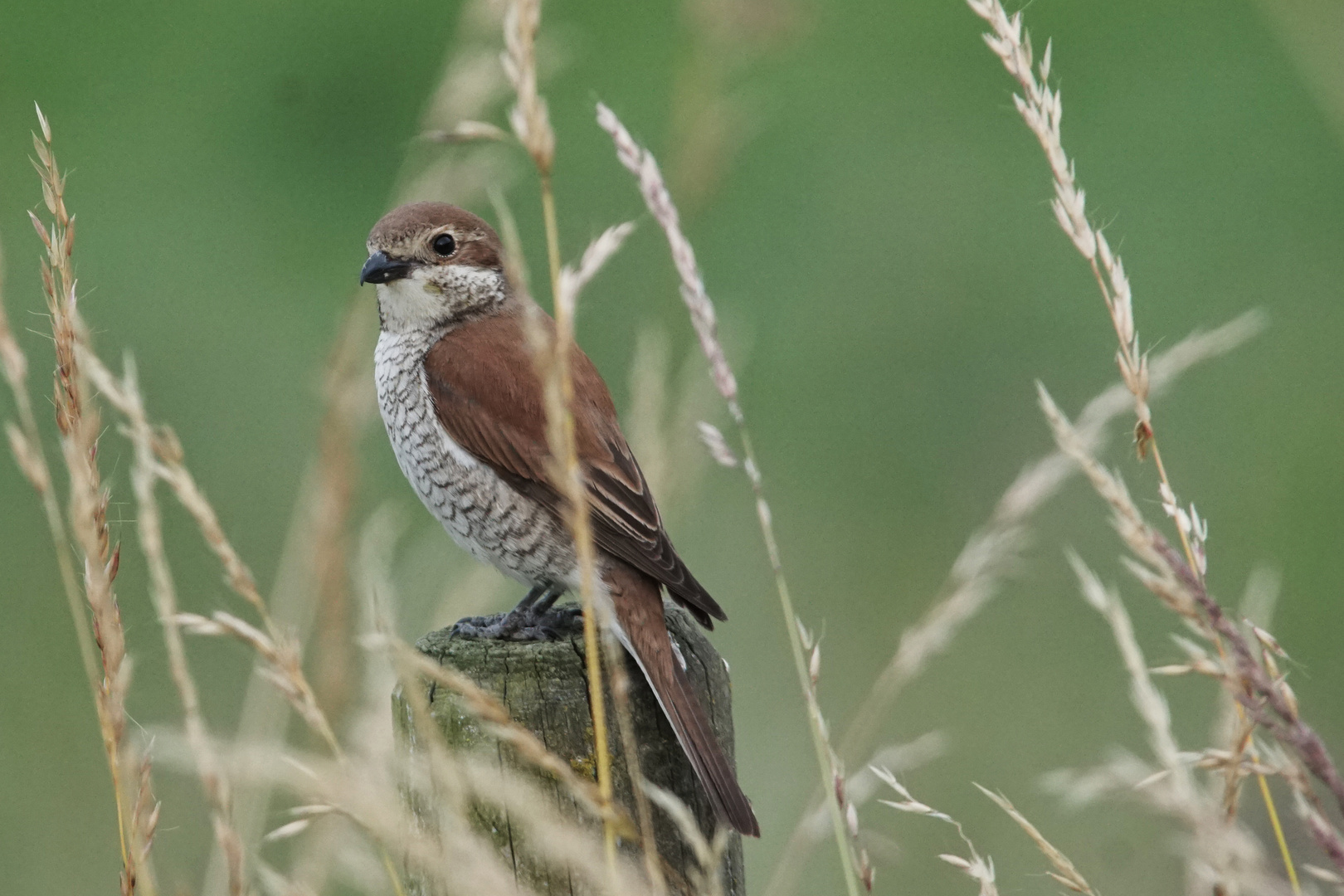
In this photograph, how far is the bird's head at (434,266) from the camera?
366cm

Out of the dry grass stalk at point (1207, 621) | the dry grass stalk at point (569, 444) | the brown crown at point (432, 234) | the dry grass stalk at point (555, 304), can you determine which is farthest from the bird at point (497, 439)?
the dry grass stalk at point (1207, 621)

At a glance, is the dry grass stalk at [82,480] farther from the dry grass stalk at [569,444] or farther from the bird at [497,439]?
the bird at [497,439]

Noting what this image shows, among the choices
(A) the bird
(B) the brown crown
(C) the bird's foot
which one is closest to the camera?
(C) the bird's foot

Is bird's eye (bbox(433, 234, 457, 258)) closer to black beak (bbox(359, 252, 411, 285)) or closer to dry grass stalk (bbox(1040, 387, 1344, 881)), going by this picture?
black beak (bbox(359, 252, 411, 285))

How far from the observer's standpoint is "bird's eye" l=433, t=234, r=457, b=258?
3.73 metres

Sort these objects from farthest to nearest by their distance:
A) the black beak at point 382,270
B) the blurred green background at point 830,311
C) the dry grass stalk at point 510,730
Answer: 1. the blurred green background at point 830,311
2. the black beak at point 382,270
3. the dry grass stalk at point 510,730

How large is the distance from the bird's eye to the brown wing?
0.64 ft

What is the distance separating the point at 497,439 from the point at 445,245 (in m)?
0.59

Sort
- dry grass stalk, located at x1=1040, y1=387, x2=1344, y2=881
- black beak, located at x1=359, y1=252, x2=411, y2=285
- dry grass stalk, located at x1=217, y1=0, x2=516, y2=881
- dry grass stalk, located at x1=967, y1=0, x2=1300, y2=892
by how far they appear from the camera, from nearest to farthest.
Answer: dry grass stalk, located at x1=1040, y1=387, x2=1344, y2=881, dry grass stalk, located at x1=967, y1=0, x2=1300, y2=892, dry grass stalk, located at x1=217, y1=0, x2=516, y2=881, black beak, located at x1=359, y1=252, x2=411, y2=285

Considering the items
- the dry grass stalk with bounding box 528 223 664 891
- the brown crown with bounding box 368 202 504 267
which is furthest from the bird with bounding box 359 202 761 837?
the dry grass stalk with bounding box 528 223 664 891

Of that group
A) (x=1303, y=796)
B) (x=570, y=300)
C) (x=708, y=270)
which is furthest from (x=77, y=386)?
(x=708, y=270)

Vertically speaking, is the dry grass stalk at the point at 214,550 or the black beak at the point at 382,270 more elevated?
the black beak at the point at 382,270

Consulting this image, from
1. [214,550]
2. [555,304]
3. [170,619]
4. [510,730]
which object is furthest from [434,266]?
[510,730]

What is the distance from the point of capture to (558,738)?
2352 mm
